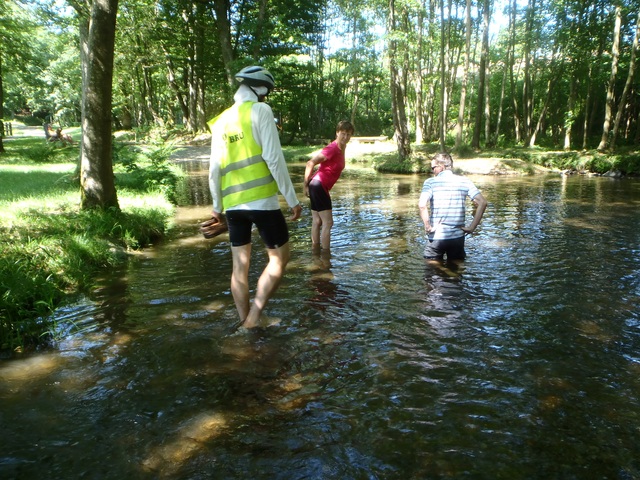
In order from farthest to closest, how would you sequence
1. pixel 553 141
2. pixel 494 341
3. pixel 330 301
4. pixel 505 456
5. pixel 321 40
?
pixel 321 40 < pixel 553 141 < pixel 330 301 < pixel 494 341 < pixel 505 456

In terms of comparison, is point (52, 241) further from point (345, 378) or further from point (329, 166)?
point (345, 378)

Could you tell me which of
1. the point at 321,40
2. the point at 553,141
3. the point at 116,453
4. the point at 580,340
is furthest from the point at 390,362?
the point at 321,40

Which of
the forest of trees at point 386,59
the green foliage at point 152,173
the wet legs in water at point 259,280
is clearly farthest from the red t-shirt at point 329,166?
the forest of trees at point 386,59

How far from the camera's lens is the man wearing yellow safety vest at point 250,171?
4.26 metres

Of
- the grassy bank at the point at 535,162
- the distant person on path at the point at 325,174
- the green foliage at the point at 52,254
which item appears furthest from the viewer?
the grassy bank at the point at 535,162

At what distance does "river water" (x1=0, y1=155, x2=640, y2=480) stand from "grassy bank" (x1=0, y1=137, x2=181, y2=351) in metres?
0.33

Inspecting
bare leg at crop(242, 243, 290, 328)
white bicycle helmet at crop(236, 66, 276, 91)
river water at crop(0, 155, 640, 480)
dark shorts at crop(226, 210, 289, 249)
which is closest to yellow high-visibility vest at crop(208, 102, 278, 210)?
dark shorts at crop(226, 210, 289, 249)

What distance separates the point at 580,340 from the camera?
14.6 feet

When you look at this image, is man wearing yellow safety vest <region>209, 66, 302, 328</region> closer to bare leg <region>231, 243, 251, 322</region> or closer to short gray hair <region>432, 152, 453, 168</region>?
bare leg <region>231, 243, 251, 322</region>

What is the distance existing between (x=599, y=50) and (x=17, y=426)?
1393 inches

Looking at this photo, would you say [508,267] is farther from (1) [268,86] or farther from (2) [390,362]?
(1) [268,86]

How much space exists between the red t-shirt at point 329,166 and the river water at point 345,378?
1398mm

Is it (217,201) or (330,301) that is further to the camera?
(330,301)

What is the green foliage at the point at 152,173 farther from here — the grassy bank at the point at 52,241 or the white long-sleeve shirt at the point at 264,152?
the white long-sleeve shirt at the point at 264,152
